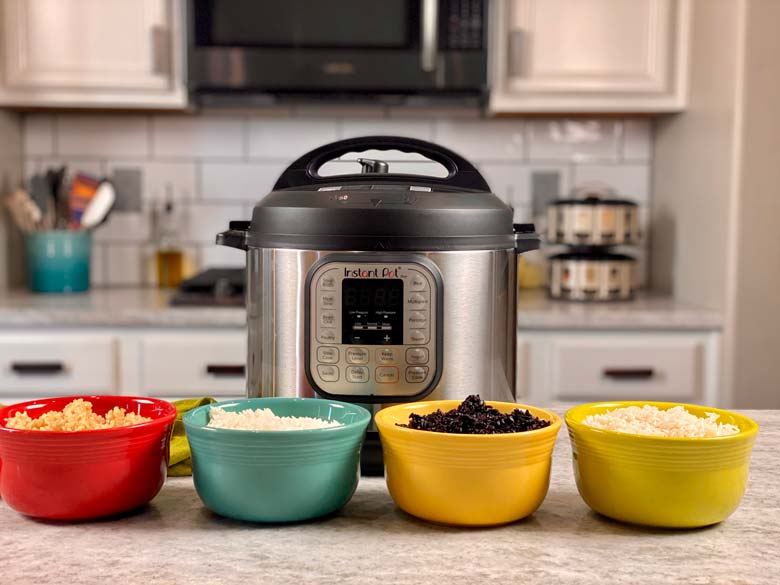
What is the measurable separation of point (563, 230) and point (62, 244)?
4.24 ft

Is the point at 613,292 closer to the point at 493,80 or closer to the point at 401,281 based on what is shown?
the point at 493,80

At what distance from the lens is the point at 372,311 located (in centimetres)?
92

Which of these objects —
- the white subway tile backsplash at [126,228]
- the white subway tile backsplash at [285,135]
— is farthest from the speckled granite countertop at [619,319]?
the white subway tile backsplash at [126,228]

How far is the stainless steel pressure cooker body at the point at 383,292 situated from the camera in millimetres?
917

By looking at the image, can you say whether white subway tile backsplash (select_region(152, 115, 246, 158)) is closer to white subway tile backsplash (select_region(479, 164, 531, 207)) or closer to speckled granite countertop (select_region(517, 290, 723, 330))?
white subway tile backsplash (select_region(479, 164, 531, 207))

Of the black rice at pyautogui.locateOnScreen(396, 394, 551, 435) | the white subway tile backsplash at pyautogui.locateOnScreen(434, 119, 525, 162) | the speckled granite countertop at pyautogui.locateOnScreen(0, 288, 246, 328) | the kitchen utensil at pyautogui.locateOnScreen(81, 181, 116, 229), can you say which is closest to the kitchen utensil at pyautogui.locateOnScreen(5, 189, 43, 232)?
the kitchen utensil at pyautogui.locateOnScreen(81, 181, 116, 229)

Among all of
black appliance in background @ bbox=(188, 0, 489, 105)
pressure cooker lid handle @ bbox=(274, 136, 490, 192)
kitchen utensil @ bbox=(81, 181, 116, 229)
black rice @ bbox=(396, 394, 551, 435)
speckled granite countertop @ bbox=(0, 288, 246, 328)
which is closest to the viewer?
black rice @ bbox=(396, 394, 551, 435)

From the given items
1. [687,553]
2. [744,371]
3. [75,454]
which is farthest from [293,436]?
[744,371]

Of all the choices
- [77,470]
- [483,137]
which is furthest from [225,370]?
[77,470]

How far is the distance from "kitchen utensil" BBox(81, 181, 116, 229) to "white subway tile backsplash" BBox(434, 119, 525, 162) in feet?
3.02

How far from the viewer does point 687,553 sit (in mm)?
723

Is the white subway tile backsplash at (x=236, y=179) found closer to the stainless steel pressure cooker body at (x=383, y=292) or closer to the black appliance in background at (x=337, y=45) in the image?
the black appliance in background at (x=337, y=45)

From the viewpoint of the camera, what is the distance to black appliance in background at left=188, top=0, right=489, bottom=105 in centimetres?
242

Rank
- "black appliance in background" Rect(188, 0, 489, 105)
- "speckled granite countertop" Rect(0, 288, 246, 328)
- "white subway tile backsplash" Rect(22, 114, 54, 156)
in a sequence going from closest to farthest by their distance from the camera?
1. "speckled granite countertop" Rect(0, 288, 246, 328)
2. "black appliance in background" Rect(188, 0, 489, 105)
3. "white subway tile backsplash" Rect(22, 114, 54, 156)
